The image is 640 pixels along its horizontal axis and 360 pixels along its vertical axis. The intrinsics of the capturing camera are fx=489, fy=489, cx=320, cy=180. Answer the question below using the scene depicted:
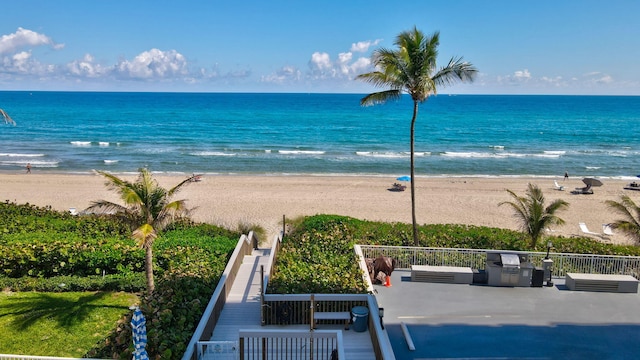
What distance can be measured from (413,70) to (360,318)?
877 cm

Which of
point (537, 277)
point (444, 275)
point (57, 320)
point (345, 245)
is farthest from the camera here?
point (345, 245)

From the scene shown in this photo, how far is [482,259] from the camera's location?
13906mm

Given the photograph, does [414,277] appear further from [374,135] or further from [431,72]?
[374,135]

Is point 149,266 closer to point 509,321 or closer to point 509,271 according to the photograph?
point 509,321

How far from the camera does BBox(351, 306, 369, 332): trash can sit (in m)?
9.70

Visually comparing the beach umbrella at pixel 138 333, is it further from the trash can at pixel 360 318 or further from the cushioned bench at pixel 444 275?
the cushioned bench at pixel 444 275

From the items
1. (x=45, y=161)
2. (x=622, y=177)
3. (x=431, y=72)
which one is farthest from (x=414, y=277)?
(x=45, y=161)

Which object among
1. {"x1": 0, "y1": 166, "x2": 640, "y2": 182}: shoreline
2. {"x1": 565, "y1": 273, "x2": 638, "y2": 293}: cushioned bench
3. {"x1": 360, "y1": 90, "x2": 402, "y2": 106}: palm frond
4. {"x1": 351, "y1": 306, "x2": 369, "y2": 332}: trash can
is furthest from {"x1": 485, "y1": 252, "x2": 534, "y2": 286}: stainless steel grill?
{"x1": 0, "y1": 166, "x2": 640, "y2": 182}: shoreline

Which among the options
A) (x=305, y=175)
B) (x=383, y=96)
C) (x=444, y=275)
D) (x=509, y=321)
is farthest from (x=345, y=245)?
(x=305, y=175)

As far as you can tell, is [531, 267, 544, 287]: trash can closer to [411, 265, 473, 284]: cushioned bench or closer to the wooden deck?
[411, 265, 473, 284]: cushioned bench

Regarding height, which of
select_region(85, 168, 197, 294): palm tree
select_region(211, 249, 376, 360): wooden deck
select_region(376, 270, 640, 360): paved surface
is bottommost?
select_region(376, 270, 640, 360): paved surface

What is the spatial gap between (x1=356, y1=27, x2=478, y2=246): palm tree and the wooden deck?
7296 mm

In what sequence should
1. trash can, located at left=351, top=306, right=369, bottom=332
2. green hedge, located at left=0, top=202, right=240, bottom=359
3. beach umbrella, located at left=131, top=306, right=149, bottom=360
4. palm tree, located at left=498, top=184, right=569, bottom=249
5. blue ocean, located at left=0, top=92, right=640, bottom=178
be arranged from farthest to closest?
blue ocean, located at left=0, top=92, right=640, bottom=178 → palm tree, located at left=498, top=184, right=569, bottom=249 → trash can, located at left=351, top=306, right=369, bottom=332 → green hedge, located at left=0, top=202, right=240, bottom=359 → beach umbrella, located at left=131, top=306, right=149, bottom=360

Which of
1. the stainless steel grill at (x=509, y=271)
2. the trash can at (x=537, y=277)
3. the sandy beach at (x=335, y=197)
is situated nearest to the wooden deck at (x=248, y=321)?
the stainless steel grill at (x=509, y=271)
